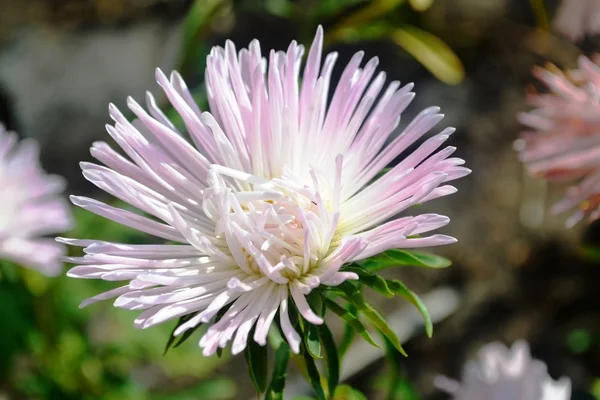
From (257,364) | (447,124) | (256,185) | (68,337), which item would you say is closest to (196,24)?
(256,185)

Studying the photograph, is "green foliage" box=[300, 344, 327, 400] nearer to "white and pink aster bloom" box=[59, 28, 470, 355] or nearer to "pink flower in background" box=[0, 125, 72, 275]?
"white and pink aster bloom" box=[59, 28, 470, 355]

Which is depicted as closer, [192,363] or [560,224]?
[192,363]

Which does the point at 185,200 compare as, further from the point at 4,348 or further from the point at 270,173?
the point at 4,348

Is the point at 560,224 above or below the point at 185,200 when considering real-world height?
below

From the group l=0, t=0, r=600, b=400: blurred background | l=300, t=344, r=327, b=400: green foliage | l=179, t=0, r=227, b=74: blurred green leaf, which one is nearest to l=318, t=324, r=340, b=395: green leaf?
l=300, t=344, r=327, b=400: green foliage

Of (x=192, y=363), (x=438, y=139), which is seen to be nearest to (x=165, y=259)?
(x=438, y=139)

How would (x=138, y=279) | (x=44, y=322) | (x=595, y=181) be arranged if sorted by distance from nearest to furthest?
(x=138, y=279), (x=595, y=181), (x=44, y=322)

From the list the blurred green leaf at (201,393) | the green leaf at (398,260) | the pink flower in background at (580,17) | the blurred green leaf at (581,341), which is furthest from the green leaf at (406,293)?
the blurred green leaf at (581,341)
